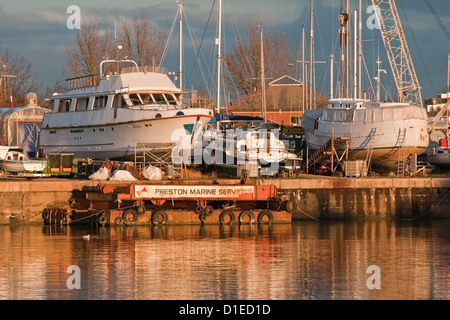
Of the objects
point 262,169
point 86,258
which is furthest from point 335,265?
point 262,169

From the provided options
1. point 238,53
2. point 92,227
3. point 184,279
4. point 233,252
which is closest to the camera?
point 184,279

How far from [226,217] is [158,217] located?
2941 mm

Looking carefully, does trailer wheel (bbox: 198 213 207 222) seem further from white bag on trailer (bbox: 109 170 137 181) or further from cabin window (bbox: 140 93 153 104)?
cabin window (bbox: 140 93 153 104)

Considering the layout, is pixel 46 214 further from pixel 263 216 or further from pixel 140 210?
pixel 263 216

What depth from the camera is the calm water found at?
75.7 feet

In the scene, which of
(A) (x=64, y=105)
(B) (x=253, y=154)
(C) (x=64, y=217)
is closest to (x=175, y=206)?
(C) (x=64, y=217)

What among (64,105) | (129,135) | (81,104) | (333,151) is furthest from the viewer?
(64,105)

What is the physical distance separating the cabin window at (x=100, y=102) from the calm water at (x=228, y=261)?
504 inches

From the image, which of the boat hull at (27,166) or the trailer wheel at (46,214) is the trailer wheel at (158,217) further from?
the boat hull at (27,166)

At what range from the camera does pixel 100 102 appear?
4847cm

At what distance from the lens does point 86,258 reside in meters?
28.5
